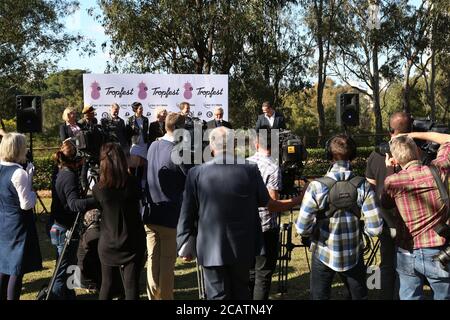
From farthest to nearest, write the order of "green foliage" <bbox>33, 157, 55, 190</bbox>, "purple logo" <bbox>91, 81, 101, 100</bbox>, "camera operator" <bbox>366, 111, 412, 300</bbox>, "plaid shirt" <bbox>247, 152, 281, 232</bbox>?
"green foliage" <bbox>33, 157, 55, 190</bbox>, "purple logo" <bbox>91, 81, 101, 100</bbox>, "camera operator" <bbox>366, 111, 412, 300</bbox>, "plaid shirt" <bbox>247, 152, 281, 232</bbox>

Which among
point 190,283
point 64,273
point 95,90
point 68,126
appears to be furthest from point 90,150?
point 95,90

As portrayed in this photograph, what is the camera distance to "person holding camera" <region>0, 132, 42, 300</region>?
3.86 metres

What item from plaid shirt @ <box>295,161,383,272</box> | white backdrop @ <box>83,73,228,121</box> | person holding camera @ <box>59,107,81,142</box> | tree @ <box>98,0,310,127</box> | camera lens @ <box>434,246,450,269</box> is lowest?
camera lens @ <box>434,246,450,269</box>

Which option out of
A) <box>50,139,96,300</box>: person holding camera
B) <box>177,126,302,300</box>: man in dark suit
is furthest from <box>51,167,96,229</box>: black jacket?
<box>177,126,302,300</box>: man in dark suit

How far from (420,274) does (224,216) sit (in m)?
1.37

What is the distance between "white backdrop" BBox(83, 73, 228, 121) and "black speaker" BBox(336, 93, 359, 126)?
2.36 meters

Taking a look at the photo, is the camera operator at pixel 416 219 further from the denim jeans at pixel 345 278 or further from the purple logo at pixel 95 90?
the purple logo at pixel 95 90

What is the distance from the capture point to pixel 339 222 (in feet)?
11.2

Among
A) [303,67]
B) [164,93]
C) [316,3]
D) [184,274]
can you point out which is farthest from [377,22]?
[184,274]

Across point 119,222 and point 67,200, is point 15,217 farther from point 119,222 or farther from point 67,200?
point 119,222

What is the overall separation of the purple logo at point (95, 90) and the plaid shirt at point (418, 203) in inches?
325

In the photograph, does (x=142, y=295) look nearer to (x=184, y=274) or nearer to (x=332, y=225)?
(x=184, y=274)

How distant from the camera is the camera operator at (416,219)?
11.0ft

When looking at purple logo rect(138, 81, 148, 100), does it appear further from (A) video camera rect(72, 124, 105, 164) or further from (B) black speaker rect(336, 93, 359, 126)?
(A) video camera rect(72, 124, 105, 164)
